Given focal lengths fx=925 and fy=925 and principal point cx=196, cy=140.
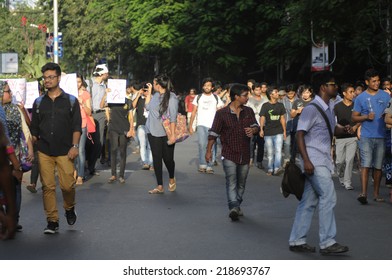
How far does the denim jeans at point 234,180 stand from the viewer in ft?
35.6

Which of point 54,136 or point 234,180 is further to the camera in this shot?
point 234,180

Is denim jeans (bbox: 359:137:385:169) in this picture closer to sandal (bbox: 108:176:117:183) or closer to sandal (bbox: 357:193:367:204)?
sandal (bbox: 357:193:367:204)

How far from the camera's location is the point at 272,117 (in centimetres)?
1684

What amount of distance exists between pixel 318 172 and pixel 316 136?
334 mm

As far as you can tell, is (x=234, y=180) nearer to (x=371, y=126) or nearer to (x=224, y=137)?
(x=224, y=137)

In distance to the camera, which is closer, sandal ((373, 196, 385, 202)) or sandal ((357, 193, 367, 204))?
sandal ((357, 193, 367, 204))

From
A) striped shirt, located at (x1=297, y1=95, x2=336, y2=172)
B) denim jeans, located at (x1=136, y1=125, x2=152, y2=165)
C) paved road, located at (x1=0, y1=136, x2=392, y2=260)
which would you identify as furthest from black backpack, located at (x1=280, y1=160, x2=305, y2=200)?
denim jeans, located at (x1=136, y1=125, x2=152, y2=165)

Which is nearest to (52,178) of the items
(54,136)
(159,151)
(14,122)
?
(54,136)

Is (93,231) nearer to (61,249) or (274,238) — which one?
(61,249)

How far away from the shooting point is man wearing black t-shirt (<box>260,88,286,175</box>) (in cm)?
1686

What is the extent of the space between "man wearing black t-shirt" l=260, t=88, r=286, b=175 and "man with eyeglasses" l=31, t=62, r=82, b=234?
7462mm

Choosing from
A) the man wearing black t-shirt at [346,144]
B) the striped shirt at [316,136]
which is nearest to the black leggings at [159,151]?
the man wearing black t-shirt at [346,144]

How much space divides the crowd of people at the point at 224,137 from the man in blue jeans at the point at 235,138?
12 mm

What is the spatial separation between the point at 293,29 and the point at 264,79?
13.7m
